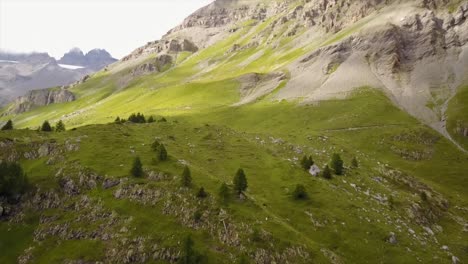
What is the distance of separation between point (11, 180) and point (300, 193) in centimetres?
4134

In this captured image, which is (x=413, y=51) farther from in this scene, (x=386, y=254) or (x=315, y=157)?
(x=386, y=254)

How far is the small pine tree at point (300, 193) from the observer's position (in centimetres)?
5669

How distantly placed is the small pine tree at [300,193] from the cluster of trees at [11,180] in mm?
39593

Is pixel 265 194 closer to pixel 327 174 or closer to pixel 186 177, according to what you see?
pixel 186 177

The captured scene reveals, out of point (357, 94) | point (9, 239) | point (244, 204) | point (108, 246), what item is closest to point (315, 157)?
point (244, 204)

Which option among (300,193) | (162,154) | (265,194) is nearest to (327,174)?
(300,193)

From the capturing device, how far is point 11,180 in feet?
170

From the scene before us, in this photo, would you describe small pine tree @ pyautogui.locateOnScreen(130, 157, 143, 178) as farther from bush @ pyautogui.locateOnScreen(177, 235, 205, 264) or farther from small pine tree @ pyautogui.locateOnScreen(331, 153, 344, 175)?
small pine tree @ pyautogui.locateOnScreen(331, 153, 344, 175)

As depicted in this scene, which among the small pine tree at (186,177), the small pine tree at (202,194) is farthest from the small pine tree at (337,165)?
the small pine tree at (186,177)

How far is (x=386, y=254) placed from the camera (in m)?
47.0

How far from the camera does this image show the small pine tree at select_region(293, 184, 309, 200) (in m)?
56.7

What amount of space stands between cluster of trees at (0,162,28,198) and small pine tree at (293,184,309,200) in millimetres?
39593

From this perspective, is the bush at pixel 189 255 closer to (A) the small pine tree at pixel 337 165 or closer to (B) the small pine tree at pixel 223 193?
(B) the small pine tree at pixel 223 193

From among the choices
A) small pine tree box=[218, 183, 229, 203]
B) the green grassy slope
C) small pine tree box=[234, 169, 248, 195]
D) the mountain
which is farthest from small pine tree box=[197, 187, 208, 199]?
small pine tree box=[234, 169, 248, 195]
